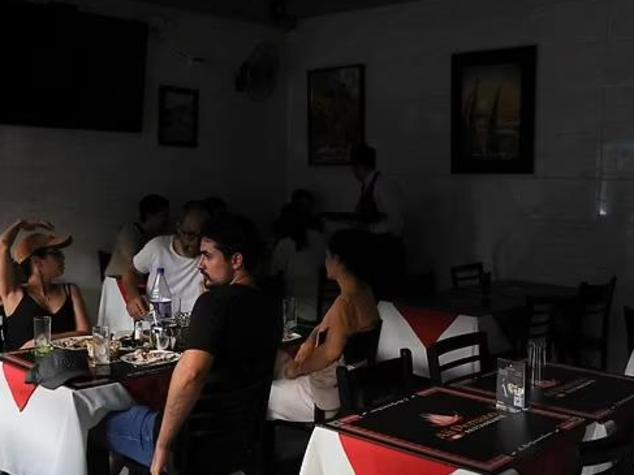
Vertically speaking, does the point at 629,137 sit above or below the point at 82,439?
above

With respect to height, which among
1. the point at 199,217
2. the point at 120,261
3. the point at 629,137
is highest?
the point at 629,137

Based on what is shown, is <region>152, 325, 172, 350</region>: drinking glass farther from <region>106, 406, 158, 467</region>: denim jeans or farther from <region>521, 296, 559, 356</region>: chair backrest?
<region>521, 296, 559, 356</region>: chair backrest

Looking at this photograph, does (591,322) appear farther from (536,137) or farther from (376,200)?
(376,200)

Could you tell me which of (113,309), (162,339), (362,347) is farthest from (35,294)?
(362,347)

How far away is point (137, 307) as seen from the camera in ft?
10.9

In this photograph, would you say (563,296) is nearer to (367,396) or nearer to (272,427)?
(272,427)

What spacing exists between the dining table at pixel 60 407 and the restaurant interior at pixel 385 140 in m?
0.18

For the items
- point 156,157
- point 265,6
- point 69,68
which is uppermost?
point 265,6

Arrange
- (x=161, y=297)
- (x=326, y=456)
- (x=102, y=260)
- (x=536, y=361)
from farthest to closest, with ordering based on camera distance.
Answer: (x=102, y=260)
(x=161, y=297)
(x=536, y=361)
(x=326, y=456)

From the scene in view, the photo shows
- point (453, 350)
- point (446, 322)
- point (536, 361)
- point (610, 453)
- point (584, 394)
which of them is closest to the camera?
point (610, 453)

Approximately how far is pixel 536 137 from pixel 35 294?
2952 mm

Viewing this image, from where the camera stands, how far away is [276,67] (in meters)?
5.95

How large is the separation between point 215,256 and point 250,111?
148 inches

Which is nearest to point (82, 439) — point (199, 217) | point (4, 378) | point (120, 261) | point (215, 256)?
point (4, 378)
